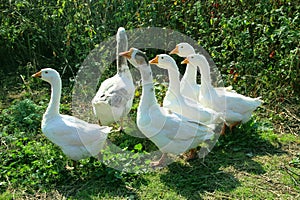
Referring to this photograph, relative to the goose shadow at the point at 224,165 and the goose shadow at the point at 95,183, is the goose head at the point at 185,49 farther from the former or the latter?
the goose shadow at the point at 95,183

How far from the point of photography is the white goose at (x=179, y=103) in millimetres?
4847

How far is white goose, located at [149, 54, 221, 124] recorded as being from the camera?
485cm

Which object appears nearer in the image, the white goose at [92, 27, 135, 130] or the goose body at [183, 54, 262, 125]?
the white goose at [92, 27, 135, 130]

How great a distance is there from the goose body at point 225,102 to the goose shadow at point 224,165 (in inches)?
9.5

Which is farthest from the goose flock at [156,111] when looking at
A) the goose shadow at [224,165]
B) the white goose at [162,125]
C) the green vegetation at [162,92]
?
the green vegetation at [162,92]

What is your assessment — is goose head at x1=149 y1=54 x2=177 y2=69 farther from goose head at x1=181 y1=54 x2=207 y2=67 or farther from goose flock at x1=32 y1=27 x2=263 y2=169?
goose head at x1=181 y1=54 x2=207 y2=67

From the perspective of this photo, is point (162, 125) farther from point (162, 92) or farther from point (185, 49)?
point (162, 92)

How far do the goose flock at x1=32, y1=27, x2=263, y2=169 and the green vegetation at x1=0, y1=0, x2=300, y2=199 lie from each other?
0.28 m

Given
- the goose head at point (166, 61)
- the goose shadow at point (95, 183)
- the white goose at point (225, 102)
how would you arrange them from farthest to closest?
the white goose at point (225, 102) → the goose head at point (166, 61) → the goose shadow at point (95, 183)

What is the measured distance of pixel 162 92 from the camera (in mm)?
6281

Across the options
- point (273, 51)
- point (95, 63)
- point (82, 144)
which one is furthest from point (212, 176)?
point (95, 63)

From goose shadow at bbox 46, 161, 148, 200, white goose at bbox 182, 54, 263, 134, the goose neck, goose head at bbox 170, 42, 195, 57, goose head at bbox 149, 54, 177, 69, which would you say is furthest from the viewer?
goose head at bbox 170, 42, 195, 57

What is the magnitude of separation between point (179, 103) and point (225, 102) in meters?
0.62

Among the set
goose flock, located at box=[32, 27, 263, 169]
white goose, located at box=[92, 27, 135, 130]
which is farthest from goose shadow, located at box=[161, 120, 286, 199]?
white goose, located at box=[92, 27, 135, 130]
